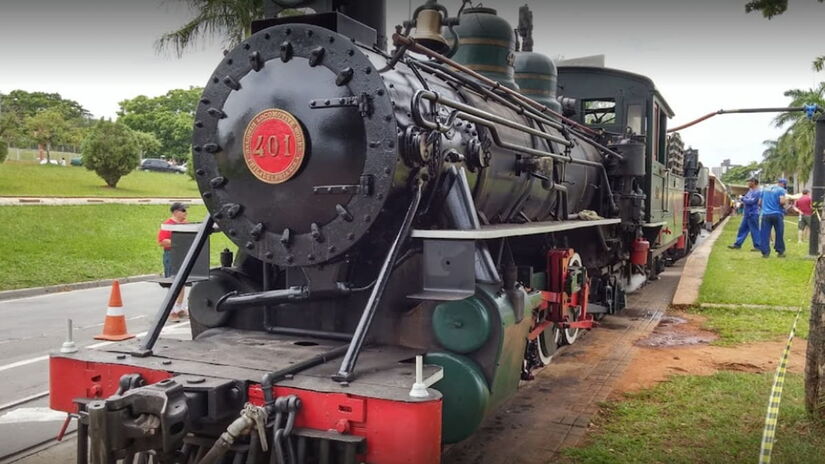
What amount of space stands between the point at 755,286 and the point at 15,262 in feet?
44.3

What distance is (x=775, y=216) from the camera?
15945mm

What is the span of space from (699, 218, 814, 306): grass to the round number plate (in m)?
6.11

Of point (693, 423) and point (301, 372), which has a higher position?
point (301, 372)

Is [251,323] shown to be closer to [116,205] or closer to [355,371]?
[355,371]

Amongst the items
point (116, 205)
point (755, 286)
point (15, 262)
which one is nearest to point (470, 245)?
point (755, 286)

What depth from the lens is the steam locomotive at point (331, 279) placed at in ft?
9.84

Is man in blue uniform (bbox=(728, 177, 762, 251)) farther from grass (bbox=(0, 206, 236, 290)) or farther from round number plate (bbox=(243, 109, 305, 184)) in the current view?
round number plate (bbox=(243, 109, 305, 184))

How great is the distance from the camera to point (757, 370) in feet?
21.0

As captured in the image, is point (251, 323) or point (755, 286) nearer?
point (251, 323)

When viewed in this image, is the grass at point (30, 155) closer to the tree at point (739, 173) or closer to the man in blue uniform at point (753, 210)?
the man in blue uniform at point (753, 210)

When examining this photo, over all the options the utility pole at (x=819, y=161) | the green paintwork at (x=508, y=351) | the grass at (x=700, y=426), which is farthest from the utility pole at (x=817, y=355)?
the utility pole at (x=819, y=161)

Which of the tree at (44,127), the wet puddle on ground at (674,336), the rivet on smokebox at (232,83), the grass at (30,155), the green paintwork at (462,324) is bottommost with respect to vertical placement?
the wet puddle on ground at (674,336)

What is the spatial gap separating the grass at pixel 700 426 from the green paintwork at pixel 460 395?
1.15 m

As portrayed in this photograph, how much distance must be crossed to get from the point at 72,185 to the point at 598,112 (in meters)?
25.9
